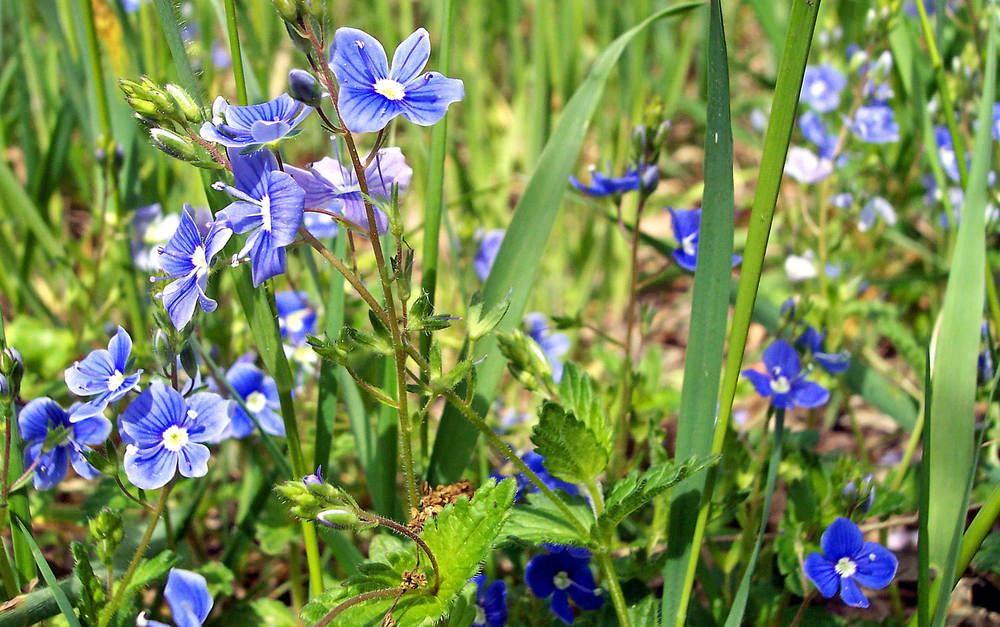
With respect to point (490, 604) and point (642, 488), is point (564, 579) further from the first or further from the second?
point (642, 488)

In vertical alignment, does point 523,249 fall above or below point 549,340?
above

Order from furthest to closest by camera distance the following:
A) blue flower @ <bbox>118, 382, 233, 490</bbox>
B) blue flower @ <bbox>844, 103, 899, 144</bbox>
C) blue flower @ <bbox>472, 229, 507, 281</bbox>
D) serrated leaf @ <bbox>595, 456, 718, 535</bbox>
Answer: blue flower @ <bbox>844, 103, 899, 144</bbox>, blue flower @ <bbox>472, 229, 507, 281</bbox>, blue flower @ <bbox>118, 382, 233, 490</bbox>, serrated leaf @ <bbox>595, 456, 718, 535</bbox>

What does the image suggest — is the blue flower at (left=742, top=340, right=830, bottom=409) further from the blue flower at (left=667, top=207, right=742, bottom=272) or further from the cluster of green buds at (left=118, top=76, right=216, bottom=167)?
the cluster of green buds at (left=118, top=76, right=216, bottom=167)

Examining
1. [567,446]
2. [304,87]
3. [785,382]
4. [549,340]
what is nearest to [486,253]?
[549,340]

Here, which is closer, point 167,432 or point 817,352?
point 167,432

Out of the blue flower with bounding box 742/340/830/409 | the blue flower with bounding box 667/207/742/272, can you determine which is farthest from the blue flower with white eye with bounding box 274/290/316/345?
the blue flower with bounding box 742/340/830/409

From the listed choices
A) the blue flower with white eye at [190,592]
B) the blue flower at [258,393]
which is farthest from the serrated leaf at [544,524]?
the blue flower at [258,393]
